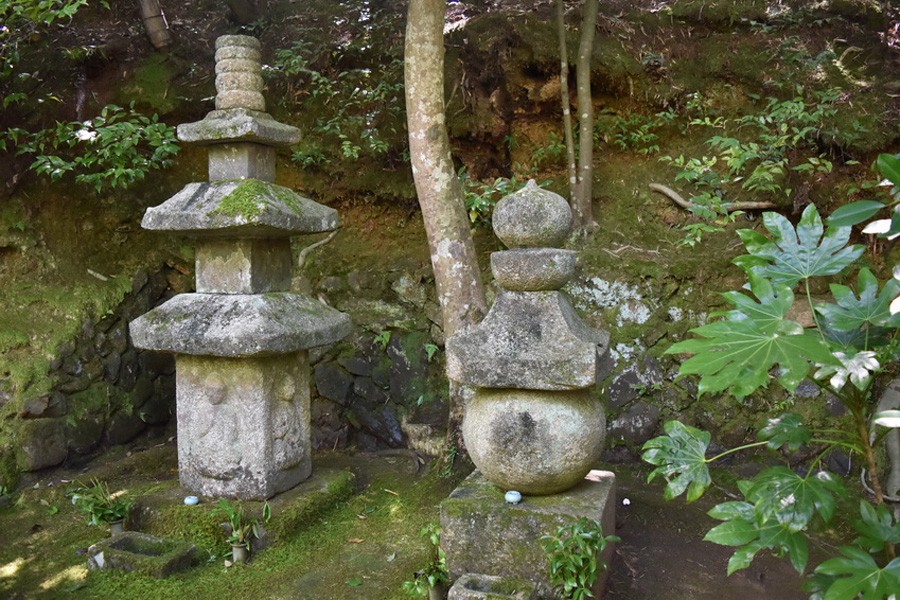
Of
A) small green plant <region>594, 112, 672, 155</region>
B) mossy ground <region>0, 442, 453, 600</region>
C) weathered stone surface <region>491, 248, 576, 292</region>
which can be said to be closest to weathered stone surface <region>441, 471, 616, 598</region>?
mossy ground <region>0, 442, 453, 600</region>

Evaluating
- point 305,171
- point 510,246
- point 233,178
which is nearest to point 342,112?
point 305,171

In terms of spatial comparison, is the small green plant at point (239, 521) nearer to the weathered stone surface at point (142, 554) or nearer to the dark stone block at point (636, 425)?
the weathered stone surface at point (142, 554)

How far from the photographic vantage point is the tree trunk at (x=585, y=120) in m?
5.63

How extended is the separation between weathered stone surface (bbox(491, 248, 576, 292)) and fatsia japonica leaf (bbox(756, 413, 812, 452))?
3.53 feet

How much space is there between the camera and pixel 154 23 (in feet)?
21.0

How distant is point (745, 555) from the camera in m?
1.98

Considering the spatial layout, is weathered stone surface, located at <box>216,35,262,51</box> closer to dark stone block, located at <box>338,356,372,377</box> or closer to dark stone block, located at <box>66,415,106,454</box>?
dark stone block, located at <box>338,356,372,377</box>

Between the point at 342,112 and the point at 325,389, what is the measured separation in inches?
97.7

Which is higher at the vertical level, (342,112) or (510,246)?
(342,112)

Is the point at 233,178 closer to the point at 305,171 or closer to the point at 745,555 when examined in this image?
the point at 305,171

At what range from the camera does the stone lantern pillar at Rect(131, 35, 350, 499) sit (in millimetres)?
3803

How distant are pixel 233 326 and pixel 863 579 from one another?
3092 millimetres

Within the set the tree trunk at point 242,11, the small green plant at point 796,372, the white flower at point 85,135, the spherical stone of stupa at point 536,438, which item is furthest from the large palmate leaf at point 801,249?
the tree trunk at point 242,11

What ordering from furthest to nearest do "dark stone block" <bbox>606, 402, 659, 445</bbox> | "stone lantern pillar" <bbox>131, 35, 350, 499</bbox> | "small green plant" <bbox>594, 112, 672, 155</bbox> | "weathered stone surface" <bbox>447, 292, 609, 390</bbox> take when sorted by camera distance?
"small green plant" <bbox>594, 112, 672, 155</bbox>, "dark stone block" <bbox>606, 402, 659, 445</bbox>, "stone lantern pillar" <bbox>131, 35, 350, 499</bbox>, "weathered stone surface" <bbox>447, 292, 609, 390</bbox>
